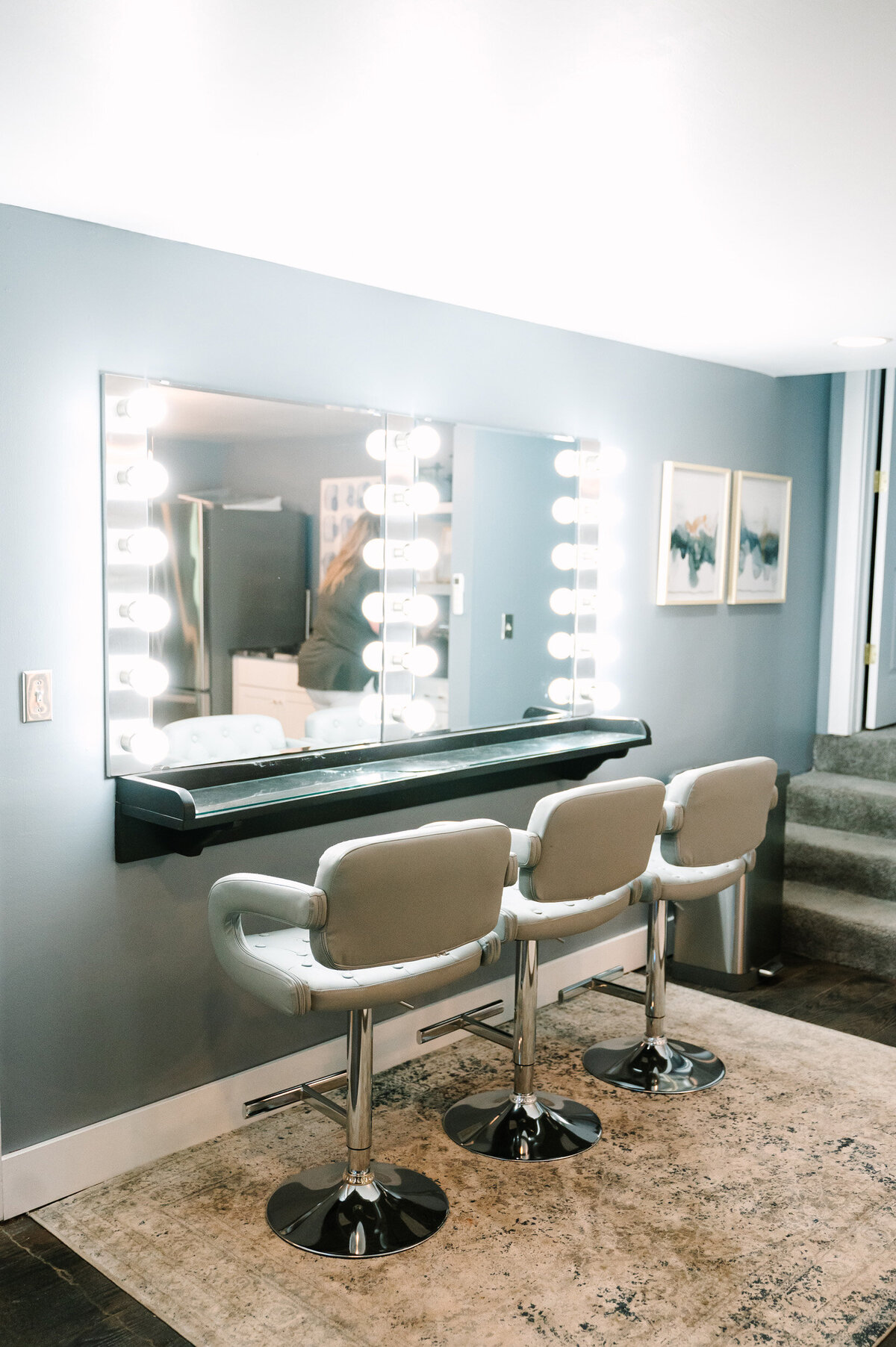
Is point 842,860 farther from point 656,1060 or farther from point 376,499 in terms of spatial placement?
point 376,499

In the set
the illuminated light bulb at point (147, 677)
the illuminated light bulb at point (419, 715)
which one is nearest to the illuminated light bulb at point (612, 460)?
the illuminated light bulb at point (419, 715)

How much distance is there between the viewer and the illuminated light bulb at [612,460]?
3.67 metres

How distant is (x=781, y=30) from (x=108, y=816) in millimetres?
1999

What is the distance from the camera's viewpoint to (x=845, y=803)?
4586 mm

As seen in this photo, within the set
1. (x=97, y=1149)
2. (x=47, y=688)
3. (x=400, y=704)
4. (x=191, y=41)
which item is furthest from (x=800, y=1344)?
(x=191, y=41)

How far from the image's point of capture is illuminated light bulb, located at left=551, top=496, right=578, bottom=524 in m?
3.54

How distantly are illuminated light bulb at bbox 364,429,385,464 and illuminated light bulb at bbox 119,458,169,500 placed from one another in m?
0.62

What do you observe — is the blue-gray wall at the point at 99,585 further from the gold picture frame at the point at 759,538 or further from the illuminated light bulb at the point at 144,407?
the gold picture frame at the point at 759,538

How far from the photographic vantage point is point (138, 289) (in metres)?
2.46

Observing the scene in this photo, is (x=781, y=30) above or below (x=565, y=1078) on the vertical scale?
above

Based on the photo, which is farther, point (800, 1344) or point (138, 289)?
point (138, 289)

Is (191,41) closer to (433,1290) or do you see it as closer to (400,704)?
(400,704)

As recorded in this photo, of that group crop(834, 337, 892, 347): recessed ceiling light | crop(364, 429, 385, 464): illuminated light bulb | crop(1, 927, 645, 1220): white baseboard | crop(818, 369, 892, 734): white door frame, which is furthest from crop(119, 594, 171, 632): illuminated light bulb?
crop(818, 369, 892, 734): white door frame

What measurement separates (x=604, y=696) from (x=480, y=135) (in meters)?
2.17
